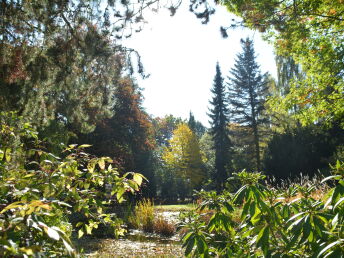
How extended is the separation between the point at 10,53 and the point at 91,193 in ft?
10.7

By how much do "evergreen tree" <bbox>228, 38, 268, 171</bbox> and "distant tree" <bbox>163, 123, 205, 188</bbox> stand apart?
478cm

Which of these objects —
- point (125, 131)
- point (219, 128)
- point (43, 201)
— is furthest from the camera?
point (219, 128)

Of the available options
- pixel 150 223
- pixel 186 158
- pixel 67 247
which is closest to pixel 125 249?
pixel 150 223

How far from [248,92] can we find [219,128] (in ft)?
13.9

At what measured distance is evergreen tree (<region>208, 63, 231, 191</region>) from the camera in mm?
25516

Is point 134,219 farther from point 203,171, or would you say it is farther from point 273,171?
point 203,171

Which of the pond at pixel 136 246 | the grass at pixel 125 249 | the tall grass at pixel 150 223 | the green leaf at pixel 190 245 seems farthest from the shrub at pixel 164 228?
the green leaf at pixel 190 245

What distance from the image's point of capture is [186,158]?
84.5 ft

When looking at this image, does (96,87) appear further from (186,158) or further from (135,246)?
(186,158)

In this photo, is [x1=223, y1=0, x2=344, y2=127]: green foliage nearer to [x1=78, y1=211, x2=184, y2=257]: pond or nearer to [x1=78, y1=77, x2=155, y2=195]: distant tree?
[x1=78, y1=211, x2=184, y2=257]: pond

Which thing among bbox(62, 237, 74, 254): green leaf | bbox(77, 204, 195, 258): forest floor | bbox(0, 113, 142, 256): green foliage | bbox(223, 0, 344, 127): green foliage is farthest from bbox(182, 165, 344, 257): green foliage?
bbox(223, 0, 344, 127): green foliage

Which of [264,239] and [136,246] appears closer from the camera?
[264,239]

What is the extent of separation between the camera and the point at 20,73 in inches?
173

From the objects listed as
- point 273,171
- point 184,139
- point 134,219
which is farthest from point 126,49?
point 184,139
